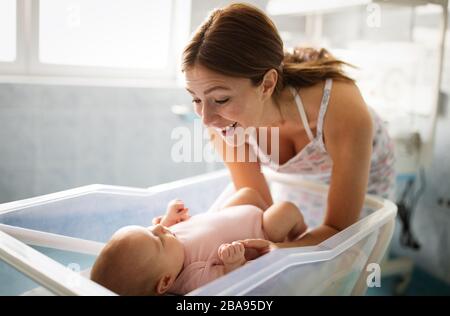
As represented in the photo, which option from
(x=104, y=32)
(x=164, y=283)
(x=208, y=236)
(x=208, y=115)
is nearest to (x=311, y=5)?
(x=104, y=32)

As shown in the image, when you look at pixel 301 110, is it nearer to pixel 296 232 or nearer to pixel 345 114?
pixel 345 114

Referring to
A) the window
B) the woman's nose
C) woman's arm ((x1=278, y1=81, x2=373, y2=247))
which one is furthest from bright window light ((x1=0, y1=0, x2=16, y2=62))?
woman's arm ((x1=278, y1=81, x2=373, y2=247))

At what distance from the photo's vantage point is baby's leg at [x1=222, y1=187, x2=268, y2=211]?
1.13 meters

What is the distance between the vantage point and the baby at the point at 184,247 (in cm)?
76

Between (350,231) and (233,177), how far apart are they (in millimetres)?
412

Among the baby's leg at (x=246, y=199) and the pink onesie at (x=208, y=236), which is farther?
the baby's leg at (x=246, y=199)

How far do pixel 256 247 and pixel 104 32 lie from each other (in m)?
0.75

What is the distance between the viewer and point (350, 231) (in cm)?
90

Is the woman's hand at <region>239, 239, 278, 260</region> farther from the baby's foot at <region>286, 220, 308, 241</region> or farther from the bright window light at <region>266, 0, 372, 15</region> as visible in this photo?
the bright window light at <region>266, 0, 372, 15</region>

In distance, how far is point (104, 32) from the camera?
128cm

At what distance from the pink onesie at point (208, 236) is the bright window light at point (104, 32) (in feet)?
1.81

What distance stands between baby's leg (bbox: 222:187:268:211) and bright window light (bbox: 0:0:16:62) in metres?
0.58

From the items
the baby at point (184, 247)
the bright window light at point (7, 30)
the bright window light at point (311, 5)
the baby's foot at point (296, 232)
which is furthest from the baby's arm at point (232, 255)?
the bright window light at point (311, 5)

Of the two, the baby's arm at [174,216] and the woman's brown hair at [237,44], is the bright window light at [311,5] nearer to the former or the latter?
the woman's brown hair at [237,44]
